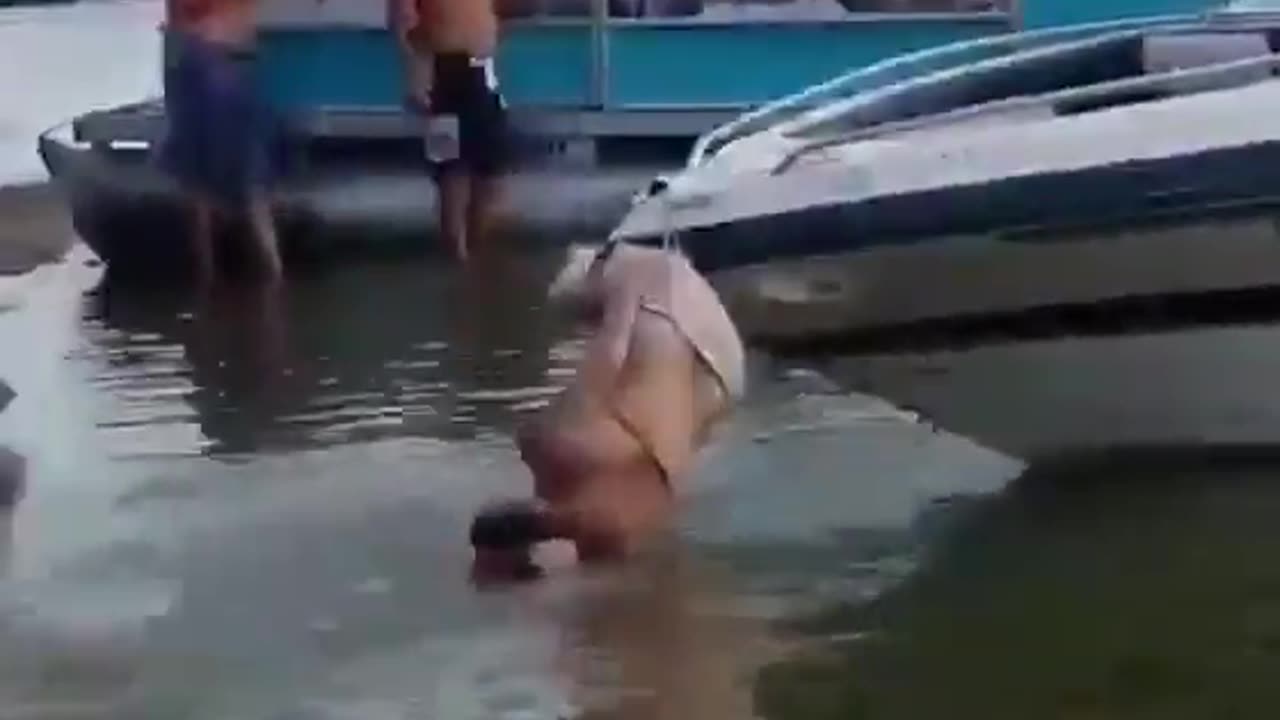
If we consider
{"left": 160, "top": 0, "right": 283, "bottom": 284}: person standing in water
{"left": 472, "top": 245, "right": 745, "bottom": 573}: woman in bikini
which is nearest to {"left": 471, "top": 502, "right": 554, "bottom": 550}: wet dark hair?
{"left": 472, "top": 245, "right": 745, "bottom": 573}: woman in bikini

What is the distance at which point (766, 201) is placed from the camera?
7.52 meters

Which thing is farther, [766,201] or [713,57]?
[713,57]

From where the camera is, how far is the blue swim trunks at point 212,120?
12484 millimetres

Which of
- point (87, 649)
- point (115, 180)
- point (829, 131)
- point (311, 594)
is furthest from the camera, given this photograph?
point (115, 180)

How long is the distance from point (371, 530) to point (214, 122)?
203 inches

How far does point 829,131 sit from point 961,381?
1.07 metres

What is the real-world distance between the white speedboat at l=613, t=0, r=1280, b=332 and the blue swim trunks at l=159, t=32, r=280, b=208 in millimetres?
4930

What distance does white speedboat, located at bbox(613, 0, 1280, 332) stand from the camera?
7.13m

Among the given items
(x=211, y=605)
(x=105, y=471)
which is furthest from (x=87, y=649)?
(x=105, y=471)

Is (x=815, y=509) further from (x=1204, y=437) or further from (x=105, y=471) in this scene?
(x=105, y=471)

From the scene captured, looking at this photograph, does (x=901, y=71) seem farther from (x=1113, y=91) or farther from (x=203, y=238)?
(x=203, y=238)

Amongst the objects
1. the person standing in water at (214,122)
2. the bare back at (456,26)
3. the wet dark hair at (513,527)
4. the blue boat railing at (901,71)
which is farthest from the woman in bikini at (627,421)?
the bare back at (456,26)

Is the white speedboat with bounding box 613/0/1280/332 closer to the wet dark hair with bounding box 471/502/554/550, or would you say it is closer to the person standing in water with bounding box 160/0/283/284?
the wet dark hair with bounding box 471/502/554/550

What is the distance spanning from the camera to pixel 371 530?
780cm
